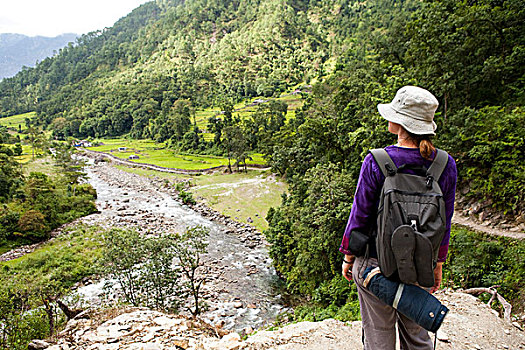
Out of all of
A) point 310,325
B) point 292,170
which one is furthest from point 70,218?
point 310,325

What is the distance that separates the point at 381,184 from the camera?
2.49m

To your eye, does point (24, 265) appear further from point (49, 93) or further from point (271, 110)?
point (49, 93)

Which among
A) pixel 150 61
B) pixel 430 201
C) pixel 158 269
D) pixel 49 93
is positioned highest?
pixel 150 61

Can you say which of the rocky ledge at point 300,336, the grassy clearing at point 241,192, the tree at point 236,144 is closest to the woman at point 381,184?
the rocky ledge at point 300,336

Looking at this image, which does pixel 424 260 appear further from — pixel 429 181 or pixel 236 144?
pixel 236 144

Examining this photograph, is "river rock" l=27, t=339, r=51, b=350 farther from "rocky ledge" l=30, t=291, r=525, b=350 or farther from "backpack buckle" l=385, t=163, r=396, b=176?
"backpack buckle" l=385, t=163, r=396, b=176

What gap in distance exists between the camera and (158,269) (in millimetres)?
14438

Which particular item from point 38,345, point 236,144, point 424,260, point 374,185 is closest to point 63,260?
point 38,345

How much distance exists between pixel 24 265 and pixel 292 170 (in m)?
26.7

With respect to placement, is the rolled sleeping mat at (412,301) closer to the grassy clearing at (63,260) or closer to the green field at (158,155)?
the grassy clearing at (63,260)

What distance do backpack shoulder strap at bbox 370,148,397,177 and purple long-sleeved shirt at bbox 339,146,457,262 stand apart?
43 mm

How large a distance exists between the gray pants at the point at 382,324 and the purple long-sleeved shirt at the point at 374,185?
0.74ft

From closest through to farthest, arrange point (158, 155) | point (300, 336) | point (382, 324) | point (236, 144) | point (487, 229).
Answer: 1. point (382, 324)
2. point (300, 336)
3. point (487, 229)
4. point (236, 144)
5. point (158, 155)

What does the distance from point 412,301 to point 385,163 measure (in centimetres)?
115
